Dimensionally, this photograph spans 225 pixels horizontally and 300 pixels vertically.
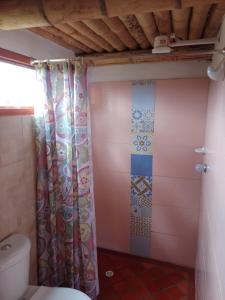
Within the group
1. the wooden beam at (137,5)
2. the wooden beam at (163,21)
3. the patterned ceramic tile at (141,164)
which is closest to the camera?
the wooden beam at (137,5)

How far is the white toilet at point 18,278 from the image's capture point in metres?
1.38

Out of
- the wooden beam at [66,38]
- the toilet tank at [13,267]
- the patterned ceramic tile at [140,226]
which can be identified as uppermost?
the wooden beam at [66,38]

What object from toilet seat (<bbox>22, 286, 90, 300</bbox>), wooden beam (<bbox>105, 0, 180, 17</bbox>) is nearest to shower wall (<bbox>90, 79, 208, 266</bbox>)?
toilet seat (<bbox>22, 286, 90, 300</bbox>)

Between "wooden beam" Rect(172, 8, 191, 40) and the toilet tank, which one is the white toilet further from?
"wooden beam" Rect(172, 8, 191, 40)

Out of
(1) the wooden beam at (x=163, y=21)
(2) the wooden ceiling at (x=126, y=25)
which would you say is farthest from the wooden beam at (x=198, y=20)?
(1) the wooden beam at (x=163, y=21)

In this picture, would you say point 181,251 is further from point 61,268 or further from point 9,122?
point 9,122

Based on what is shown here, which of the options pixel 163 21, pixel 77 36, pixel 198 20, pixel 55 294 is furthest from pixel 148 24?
pixel 55 294

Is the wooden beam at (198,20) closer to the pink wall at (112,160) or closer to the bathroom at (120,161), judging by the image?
the bathroom at (120,161)

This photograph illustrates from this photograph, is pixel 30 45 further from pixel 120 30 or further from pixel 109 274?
pixel 109 274

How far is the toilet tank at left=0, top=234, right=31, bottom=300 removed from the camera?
1375mm

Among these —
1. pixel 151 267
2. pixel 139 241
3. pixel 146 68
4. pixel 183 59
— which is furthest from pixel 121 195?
pixel 183 59

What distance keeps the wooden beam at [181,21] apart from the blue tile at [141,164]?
115 centimetres

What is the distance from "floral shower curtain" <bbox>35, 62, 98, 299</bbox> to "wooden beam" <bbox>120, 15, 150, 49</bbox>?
0.41m

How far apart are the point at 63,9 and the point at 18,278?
1.55 metres
